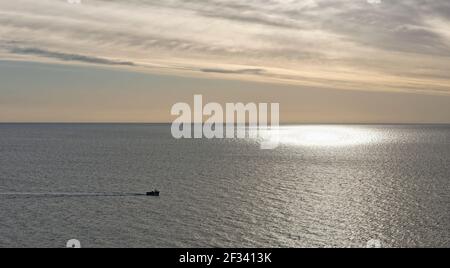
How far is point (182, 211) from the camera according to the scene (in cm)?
9962

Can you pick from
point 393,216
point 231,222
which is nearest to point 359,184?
point 393,216

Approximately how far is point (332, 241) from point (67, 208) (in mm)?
57088

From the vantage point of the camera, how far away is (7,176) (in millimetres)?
150625

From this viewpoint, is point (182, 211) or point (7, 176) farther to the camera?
point (7, 176)

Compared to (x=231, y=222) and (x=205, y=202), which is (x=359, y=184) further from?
(x=231, y=222)

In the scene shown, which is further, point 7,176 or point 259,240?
point 7,176

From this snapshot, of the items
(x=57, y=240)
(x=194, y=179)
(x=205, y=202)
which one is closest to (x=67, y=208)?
(x=57, y=240)
